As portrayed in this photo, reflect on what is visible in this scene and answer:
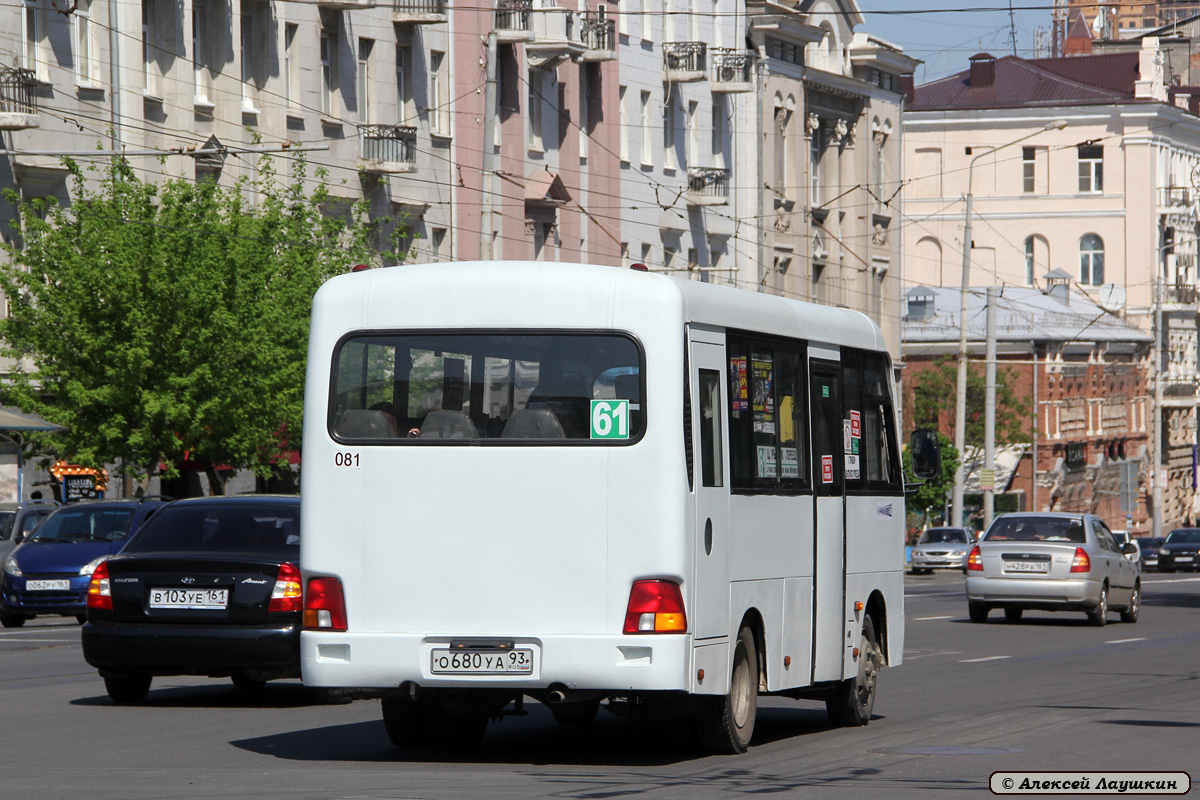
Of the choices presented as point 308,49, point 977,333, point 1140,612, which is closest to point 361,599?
point 1140,612

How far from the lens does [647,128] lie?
59.9 meters

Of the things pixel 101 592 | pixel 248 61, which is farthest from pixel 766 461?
pixel 248 61

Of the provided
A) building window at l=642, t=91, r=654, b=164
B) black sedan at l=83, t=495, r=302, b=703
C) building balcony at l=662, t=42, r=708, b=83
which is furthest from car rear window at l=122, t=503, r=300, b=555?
building balcony at l=662, t=42, r=708, b=83

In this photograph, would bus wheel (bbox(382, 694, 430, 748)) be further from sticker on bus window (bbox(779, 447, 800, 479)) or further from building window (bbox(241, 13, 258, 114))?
building window (bbox(241, 13, 258, 114))

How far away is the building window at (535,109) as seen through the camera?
2121 inches

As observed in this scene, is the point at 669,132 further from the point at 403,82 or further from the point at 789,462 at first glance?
the point at 789,462

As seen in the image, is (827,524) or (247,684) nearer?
(827,524)

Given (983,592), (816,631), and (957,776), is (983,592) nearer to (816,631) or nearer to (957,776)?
(816,631)

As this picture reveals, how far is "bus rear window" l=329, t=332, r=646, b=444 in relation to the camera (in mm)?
11859

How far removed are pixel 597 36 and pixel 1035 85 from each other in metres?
52.6

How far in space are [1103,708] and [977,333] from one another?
74.6m

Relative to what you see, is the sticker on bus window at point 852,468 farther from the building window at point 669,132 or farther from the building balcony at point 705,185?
the building balcony at point 705,185

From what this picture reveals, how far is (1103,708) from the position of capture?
54.6ft

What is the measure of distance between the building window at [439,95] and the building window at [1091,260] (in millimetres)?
56962
